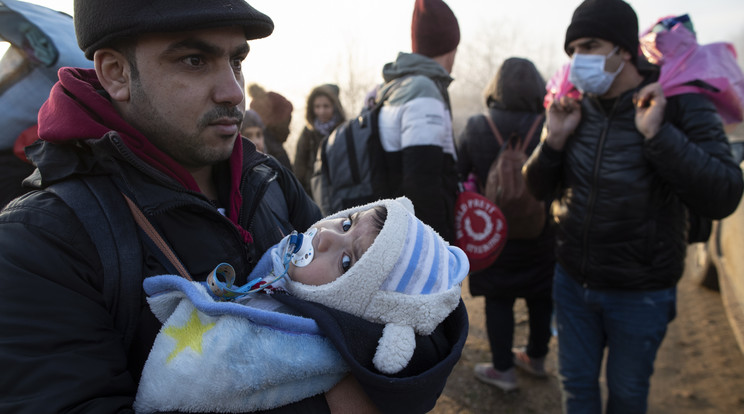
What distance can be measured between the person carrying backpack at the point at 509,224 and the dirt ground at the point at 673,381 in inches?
→ 7.3

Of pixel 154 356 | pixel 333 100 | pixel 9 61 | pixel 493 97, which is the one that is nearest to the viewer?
pixel 154 356

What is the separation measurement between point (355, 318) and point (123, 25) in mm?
1011

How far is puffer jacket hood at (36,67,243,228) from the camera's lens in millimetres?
1165

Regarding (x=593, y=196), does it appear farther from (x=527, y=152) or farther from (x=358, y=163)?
(x=358, y=163)

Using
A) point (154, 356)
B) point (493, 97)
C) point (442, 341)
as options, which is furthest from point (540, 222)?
point (154, 356)

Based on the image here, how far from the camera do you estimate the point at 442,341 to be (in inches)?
47.5

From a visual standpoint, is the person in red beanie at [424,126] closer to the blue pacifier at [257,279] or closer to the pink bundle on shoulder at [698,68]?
the pink bundle on shoulder at [698,68]

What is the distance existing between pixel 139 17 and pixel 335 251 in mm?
856

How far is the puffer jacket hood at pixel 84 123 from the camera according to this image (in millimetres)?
1165

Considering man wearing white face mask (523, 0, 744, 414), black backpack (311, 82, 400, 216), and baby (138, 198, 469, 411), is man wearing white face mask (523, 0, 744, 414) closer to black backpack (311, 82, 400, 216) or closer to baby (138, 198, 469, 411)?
black backpack (311, 82, 400, 216)

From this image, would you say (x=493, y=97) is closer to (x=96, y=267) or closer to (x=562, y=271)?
(x=562, y=271)

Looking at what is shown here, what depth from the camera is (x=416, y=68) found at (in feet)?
10.0

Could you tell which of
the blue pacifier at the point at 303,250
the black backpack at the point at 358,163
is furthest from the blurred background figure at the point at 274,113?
the blue pacifier at the point at 303,250

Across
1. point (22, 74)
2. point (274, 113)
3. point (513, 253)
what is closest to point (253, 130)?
point (274, 113)
